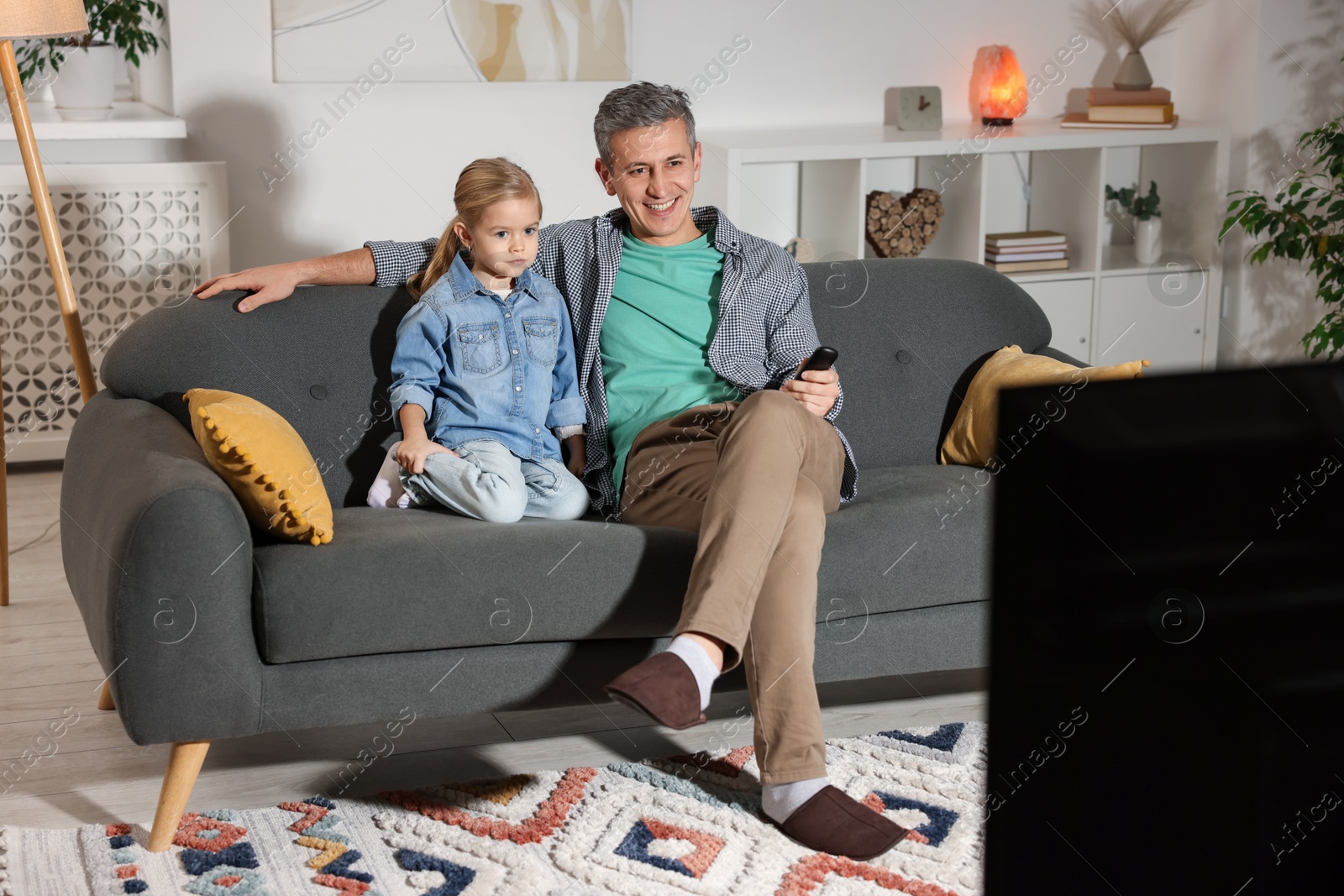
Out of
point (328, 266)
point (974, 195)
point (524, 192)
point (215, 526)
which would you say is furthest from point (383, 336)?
point (974, 195)

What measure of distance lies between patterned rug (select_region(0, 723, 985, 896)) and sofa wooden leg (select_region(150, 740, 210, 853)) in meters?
0.03

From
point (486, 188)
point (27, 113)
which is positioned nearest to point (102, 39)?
point (27, 113)

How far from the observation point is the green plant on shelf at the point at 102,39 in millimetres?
3545

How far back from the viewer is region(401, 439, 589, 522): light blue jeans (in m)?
2.09

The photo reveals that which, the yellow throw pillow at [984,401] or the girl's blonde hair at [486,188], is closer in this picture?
the girl's blonde hair at [486,188]

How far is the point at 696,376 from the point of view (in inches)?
93.2

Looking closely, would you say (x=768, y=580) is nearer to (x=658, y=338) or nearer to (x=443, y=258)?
(x=658, y=338)

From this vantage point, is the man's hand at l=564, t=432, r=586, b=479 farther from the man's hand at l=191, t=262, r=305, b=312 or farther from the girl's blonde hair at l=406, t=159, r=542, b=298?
the man's hand at l=191, t=262, r=305, b=312

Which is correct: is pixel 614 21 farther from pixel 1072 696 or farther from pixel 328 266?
pixel 1072 696

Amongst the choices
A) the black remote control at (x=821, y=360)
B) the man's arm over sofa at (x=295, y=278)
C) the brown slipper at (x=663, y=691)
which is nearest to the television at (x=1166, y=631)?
the brown slipper at (x=663, y=691)

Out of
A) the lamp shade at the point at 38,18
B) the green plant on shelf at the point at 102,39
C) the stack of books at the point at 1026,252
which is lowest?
the stack of books at the point at 1026,252

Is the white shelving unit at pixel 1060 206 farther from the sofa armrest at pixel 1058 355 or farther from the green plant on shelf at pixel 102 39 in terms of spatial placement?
the green plant on shelf at pixel 102 39

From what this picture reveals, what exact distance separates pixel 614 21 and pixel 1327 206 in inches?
91.2

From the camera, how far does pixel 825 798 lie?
1.86m
